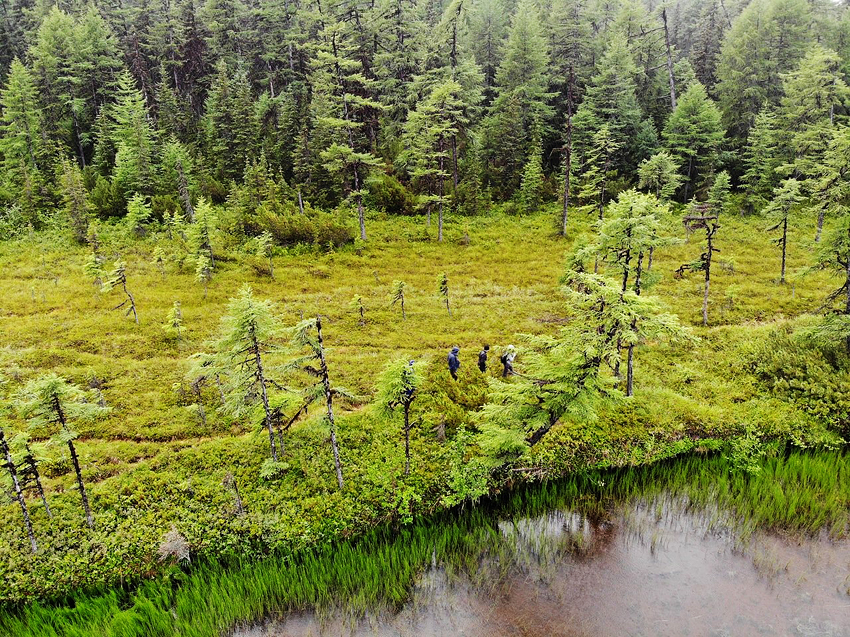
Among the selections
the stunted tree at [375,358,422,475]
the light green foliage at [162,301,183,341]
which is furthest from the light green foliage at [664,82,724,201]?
the light green foliage at [162,301,183,341]

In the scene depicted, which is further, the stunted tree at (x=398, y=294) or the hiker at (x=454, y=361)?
the stunted tree at (x=398, y=294)

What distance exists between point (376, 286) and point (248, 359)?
19.2m

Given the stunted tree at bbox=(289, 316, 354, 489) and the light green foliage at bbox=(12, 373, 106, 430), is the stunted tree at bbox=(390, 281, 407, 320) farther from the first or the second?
the light green foliage at bbox=(12, 373, 106, 430)

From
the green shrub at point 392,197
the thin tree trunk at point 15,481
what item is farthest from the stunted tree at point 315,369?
the green shrub at point 392,197

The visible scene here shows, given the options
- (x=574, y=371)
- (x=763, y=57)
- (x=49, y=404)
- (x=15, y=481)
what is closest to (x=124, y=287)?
(x=49, y=404)

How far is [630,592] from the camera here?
39.3 feet

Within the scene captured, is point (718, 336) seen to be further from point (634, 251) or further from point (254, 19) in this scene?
point (254, 19)

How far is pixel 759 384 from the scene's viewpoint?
21016mm

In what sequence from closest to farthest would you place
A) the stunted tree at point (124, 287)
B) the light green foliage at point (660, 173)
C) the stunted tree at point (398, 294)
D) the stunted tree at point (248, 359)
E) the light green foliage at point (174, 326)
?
1. the stunted tree at point (248, 359)
2. the light green foliage at point (174, 326)
3. the stunted tree at point (124, 287)
4. the stunted tree at point (398, 294)
5. the light green foliage at point (660, 173)

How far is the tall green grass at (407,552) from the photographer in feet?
39.5

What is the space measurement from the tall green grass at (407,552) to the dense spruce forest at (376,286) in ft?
0.43

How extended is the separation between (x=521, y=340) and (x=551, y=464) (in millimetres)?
10095

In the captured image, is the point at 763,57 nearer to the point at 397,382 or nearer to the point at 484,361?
the point at 484,361

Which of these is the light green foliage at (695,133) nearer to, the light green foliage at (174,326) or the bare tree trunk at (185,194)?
the light green foliage at (174,326)
